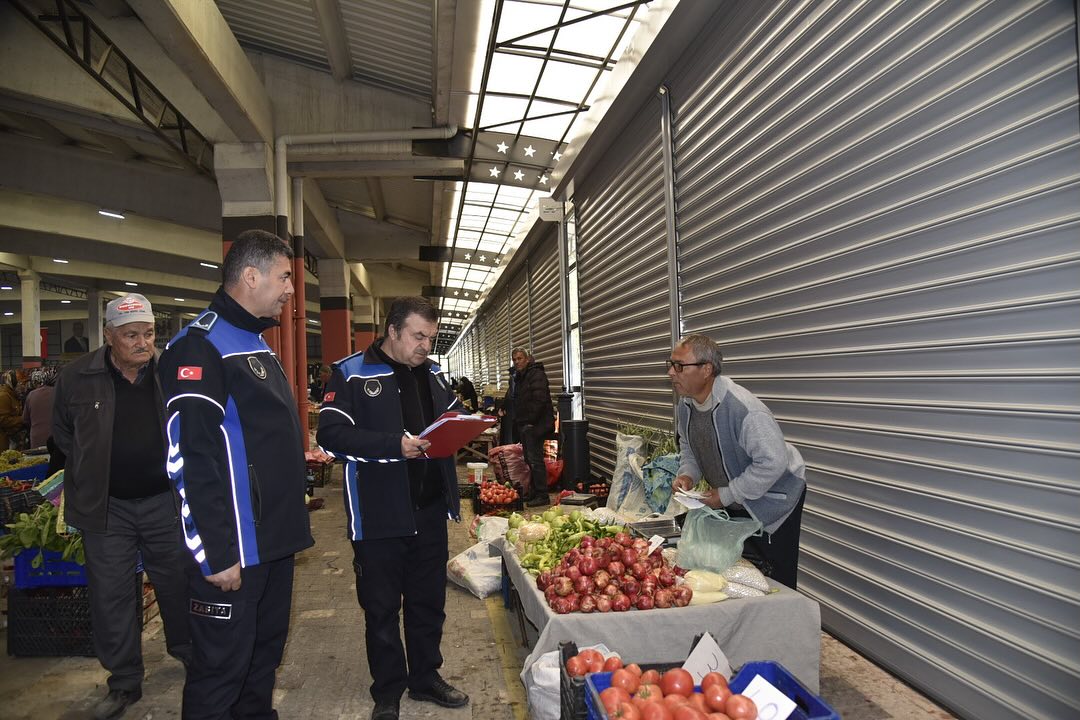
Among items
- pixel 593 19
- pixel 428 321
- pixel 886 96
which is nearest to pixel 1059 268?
pixel 886 96

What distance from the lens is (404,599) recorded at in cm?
375

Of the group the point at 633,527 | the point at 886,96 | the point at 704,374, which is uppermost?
the point at 886,96

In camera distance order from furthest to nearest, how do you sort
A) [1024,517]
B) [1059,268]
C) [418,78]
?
[418,78] → [1024,517] → [1059,268]

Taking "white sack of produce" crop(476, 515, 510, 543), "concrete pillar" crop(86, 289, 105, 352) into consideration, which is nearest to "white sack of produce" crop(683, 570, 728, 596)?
"white sack of produce" crop(476, 515, 510, 543)

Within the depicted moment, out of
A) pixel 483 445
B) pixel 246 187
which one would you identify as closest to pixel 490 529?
pixel 483 445

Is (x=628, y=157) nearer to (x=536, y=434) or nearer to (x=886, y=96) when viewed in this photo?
(x=536, y=434)

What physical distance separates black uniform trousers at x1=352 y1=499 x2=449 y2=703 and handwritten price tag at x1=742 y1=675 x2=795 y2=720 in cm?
182

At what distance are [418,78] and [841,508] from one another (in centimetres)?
912

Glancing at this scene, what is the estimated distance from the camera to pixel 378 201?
18984 mm

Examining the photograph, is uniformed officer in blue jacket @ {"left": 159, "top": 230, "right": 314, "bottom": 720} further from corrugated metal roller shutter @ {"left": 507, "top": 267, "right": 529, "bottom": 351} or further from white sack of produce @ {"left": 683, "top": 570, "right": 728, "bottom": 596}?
corrugated metal roller shutter @ {"left": 507, "top": 267, "right": 529, "bottom": 351}

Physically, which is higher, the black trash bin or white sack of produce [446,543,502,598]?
the black trash bin

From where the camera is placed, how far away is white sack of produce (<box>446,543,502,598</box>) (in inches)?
226

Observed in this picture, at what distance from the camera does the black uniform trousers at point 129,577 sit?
3.94 metres

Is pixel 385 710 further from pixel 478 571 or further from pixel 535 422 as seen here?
pixel 535 422
